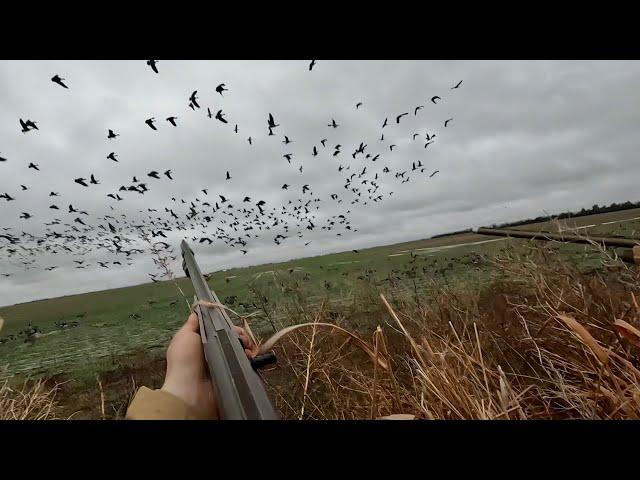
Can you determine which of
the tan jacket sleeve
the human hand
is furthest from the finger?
the tan jacket sleeve

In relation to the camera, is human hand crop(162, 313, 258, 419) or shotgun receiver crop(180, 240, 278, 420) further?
human hand crop(162, 313, 258, 419)

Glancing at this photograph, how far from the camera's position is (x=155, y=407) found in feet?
5.16

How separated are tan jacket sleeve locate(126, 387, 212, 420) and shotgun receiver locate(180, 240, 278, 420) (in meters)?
0.20

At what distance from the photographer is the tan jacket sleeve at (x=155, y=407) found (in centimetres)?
150

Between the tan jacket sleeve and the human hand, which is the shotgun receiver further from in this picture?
the tan jacket sleeve

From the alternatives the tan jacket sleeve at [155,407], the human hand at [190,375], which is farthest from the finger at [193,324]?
the tan jacket sleeve at [155,407]

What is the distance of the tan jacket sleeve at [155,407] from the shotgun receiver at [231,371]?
0.20 meters

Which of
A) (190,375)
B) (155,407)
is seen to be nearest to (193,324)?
(190,375)

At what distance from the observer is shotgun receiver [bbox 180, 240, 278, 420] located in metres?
1.19

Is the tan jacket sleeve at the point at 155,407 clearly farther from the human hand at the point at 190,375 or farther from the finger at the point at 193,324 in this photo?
the finger at the point at 193,324

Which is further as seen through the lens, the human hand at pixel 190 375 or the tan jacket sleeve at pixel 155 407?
the human hand at pixel 190 375

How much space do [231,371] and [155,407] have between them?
13.9 inches
